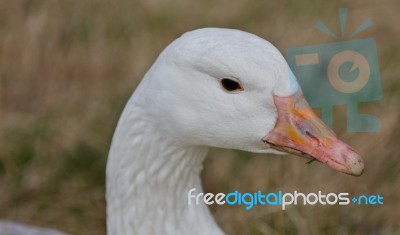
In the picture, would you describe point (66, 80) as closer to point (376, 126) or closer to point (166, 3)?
point (166, 3)

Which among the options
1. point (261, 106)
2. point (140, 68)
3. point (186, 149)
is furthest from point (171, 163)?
point (140, 68)

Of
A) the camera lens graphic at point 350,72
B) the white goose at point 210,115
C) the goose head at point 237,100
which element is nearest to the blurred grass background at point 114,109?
the camera lens graphic at point 350,72

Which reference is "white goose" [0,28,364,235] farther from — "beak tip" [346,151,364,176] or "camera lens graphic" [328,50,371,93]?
"camera lens graphic" [328,50,371,93]

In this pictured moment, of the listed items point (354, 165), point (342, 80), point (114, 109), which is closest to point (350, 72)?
point (342, 80)

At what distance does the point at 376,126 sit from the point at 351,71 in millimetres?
312

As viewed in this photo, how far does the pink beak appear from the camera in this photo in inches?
95.5

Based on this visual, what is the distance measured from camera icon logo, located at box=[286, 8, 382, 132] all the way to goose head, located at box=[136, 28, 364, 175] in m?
1.48

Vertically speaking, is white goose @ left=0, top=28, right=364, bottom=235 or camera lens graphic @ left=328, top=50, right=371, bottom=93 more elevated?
Result: white goose @ left=0, top=28, right=364, bottom=235

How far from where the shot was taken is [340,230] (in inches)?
151

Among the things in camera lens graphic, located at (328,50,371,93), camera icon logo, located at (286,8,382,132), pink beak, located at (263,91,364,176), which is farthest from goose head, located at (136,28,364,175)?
camera lens graphic, located at (328,50,371,93)

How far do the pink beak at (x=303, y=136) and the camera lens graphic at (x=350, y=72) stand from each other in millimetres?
1661

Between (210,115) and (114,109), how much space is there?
6.57ft

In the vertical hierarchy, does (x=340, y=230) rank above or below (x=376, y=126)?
below

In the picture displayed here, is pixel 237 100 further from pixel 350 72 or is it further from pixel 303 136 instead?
pixel 350 72
